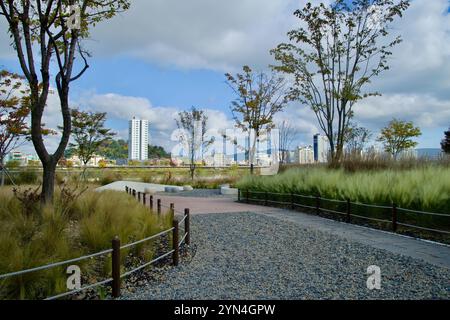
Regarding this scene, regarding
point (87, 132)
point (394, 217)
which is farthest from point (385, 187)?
point (87, 132)

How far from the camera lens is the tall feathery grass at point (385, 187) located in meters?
8.50

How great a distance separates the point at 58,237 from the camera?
598cm

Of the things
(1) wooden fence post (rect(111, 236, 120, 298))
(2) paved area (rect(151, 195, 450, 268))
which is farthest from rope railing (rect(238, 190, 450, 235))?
(1) wooden fence post (rect(111, 236, 120, 298))

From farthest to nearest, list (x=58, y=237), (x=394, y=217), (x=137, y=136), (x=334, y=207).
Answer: (x=137, y=136)
(x=334, y=207)
(x=394, y=217)
(x=58, y=237)

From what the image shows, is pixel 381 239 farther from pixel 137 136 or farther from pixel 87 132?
pixel 137 136

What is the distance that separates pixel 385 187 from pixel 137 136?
115 feet

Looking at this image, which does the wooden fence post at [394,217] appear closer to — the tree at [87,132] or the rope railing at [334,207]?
the rope railing at [334,207]

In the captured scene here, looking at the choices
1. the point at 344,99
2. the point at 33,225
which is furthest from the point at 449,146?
the point at 33,225

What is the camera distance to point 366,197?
10.2 meters

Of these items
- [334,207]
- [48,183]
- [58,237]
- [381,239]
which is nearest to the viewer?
[58,237]

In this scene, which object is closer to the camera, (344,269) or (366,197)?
(344,269)

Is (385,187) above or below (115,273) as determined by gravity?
above
